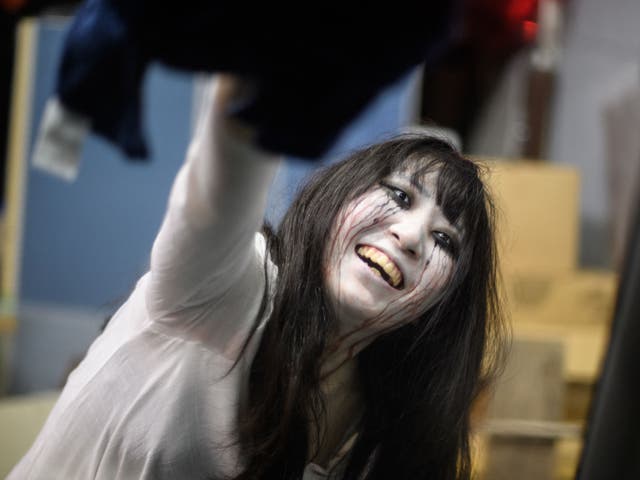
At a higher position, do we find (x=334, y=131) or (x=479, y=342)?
(x=334, y=131)

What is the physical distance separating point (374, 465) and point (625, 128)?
97 centimetres

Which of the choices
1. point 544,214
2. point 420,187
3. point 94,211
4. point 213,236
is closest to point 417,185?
point 420,187

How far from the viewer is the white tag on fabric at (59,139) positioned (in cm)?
43

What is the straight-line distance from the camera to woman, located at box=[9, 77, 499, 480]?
397mm

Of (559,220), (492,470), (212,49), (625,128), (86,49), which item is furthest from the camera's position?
(625,128)

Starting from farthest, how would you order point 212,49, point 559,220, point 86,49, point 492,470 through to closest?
point 559,220 → point 492,470 → point 86,49 → point 212,49

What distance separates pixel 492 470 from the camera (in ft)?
1.99

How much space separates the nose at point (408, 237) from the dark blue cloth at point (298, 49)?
0.37 ft

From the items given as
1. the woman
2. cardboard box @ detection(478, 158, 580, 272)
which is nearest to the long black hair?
the woman

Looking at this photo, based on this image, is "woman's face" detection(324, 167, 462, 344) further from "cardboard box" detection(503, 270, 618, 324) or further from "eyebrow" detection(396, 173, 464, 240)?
"cardboard box" detection(503, 270, 618, 324)

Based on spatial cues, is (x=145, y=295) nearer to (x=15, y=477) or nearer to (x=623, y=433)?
(x=15, y=477)

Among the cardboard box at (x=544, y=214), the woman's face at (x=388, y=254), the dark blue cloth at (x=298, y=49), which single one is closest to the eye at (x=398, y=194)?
the woman's face at (x=388, y=254)

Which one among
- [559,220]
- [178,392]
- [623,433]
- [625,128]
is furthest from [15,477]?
[625,128]

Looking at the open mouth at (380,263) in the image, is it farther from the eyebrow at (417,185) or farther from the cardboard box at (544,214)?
the cardboard box at (544,214)
